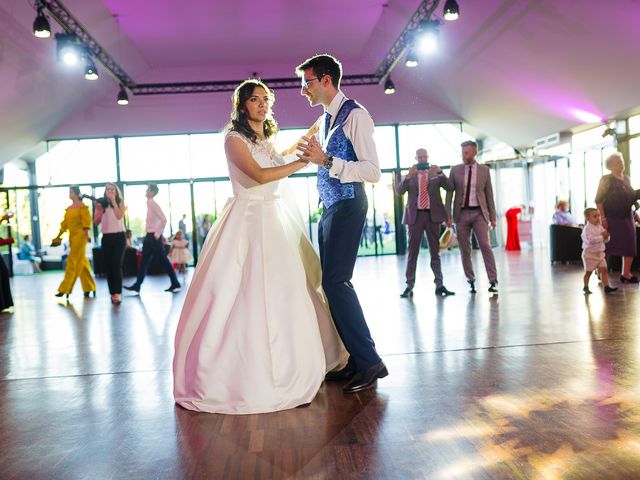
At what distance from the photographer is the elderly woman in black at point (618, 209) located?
595 cm

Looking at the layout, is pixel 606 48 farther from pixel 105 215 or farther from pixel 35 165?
pixel 35 165

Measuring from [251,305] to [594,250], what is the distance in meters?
4.20

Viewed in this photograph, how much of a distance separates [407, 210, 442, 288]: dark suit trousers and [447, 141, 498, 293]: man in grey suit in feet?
0.82

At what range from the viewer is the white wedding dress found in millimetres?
2479

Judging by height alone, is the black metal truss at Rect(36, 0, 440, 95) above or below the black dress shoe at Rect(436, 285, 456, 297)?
above

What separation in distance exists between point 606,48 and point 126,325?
26.3 ft

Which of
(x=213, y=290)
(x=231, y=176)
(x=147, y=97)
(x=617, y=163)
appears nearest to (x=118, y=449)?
(x=213, y=290)

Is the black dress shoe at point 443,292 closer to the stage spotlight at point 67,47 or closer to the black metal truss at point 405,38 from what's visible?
the black metal truss at point 405,38

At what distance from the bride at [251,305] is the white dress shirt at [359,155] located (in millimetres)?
Result: 187

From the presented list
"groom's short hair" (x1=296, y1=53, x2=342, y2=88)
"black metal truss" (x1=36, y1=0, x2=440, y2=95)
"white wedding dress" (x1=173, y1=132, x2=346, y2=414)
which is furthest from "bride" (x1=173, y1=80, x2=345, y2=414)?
"black metal truss" (x1=36, y1=0, x2=440, y2=95)

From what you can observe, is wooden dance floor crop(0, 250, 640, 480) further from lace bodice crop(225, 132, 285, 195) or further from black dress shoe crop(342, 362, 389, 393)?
lace bodice crop(225, 132, 285, 195)

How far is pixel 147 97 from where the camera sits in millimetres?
14953

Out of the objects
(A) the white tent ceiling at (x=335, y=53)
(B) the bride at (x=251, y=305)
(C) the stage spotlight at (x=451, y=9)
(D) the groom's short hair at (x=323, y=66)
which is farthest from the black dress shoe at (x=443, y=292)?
(A) the white tent ceiling at (x=335, y=53)

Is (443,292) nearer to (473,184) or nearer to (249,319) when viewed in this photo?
(473,184)
